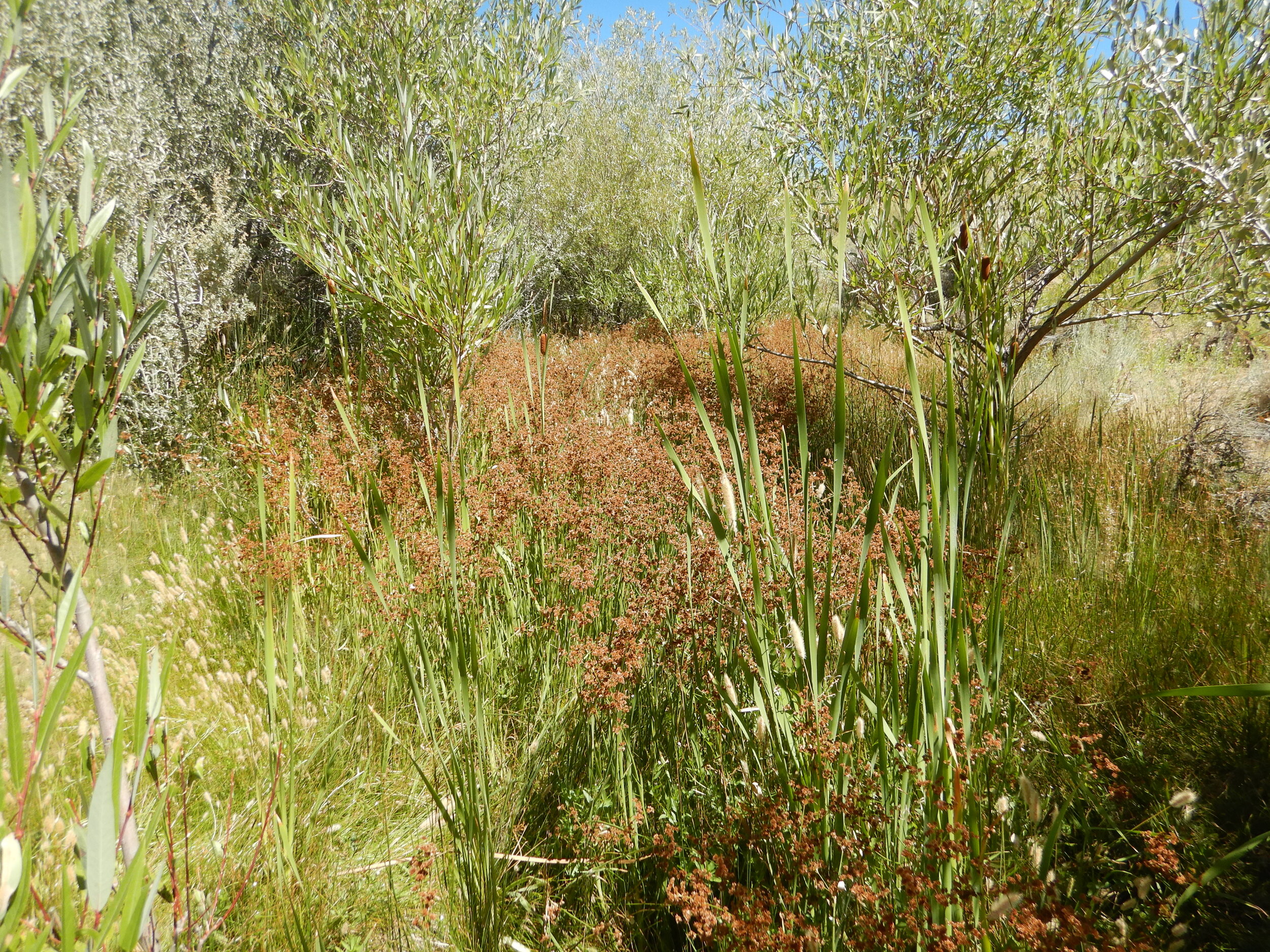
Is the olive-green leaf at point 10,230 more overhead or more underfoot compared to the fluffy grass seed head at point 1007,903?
more overhead

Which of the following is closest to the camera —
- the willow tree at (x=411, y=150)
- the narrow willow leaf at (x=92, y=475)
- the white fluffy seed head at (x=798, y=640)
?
the narrow willow leaf at (x=92, y=475)

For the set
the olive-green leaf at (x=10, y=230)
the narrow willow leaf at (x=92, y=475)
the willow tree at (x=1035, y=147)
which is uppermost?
the willow tree at (x=1035, y=147)

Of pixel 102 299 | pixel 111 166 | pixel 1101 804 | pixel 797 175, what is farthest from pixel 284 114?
pixel 1101 804

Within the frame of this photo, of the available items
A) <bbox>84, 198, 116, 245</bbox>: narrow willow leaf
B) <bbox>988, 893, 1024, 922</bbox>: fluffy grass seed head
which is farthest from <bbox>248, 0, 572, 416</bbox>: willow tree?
<bbox>988, 893, 1024, 922</bbox>: fluffy grass seed head

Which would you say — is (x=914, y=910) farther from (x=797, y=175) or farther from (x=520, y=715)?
(x=797, y=175)

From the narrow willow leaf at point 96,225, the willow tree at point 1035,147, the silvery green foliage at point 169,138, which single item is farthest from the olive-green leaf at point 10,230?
the silvery green foliage at point 169,138

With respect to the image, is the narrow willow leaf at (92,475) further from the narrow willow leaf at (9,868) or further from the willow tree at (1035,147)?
the willow tree at (1035,147)

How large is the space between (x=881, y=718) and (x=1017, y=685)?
A: 164 cm

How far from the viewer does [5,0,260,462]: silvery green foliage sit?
655cm

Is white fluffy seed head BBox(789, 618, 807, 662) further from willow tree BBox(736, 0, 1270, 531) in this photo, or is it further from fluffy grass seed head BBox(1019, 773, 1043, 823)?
willow tree BBox(736, 0, 1270, 531)

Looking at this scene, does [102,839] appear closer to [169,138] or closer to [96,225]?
[96,225]

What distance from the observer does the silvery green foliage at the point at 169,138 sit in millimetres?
6551

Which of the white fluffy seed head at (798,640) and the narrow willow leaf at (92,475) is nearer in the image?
the narrow willow leaf at (92,475)

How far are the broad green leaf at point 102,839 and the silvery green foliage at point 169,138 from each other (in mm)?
6923
